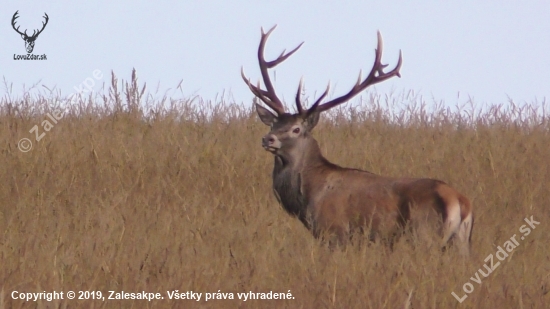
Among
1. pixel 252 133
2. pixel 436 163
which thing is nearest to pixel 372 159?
pixel 436 163

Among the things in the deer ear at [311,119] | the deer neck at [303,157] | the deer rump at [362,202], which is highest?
the deer ear at [311,119]

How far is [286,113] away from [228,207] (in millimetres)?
954

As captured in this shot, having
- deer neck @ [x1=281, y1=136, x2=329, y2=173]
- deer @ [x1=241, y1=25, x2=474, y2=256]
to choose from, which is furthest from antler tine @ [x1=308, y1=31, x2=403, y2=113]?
deer neck @ [x1=281, y1=136, x2=329, y2=173]

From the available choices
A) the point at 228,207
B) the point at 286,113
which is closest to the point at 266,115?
the point at 286,113

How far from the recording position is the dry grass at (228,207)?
4.25 m

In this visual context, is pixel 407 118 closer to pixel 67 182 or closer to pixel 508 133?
pixel 508 133

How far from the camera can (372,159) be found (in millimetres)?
8391

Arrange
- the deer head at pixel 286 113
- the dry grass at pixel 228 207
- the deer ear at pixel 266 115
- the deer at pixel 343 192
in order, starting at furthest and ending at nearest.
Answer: the deer ear at pixel 266 115 → the deer head at pixel 286 113 → the deer at pixel 343 192 → the dry grass at pixel 228 207

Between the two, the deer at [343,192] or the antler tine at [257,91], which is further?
the antler tine at [257,91]

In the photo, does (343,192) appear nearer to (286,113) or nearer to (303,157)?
(303,157)

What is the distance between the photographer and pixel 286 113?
23.2 ft

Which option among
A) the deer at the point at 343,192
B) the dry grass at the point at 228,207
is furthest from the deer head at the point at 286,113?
the dry grass at the point at 228,207

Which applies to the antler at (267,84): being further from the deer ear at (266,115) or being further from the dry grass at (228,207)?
the dry grass at (228,207)

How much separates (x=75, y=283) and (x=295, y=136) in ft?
10.5
